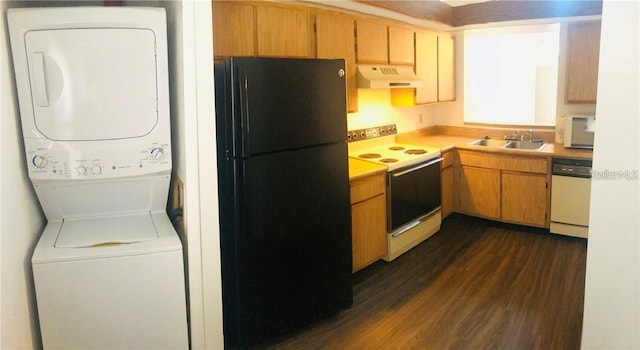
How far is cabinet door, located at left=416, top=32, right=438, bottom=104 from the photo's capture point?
13.9ft

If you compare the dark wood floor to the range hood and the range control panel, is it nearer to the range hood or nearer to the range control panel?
the range control panel

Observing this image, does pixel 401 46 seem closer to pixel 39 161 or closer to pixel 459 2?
pixel 459 2

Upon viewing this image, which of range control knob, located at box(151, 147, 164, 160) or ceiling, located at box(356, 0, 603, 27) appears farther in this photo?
ceiling, located at box(356, 0, 603, 27)

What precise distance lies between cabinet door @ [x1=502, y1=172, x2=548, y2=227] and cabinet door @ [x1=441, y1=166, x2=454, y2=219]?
20.2 inches

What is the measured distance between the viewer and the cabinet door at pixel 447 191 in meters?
4.39

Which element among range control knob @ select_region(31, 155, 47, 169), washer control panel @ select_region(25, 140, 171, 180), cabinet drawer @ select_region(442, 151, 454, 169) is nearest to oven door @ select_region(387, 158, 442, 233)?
cabinet drawer @ select_region(442, 151, 454, 169)

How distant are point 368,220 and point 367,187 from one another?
0.26 m

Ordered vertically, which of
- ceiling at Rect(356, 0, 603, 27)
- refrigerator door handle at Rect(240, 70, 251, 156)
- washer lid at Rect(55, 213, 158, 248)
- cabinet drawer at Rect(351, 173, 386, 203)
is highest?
ceiling at Rect(356, 0, 603, 27)

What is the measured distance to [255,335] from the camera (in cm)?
240

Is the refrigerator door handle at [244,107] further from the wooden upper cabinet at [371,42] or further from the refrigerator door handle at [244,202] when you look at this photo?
the wooden upper cabinet at [371,42]

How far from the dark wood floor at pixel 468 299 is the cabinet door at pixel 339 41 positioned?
1.40m

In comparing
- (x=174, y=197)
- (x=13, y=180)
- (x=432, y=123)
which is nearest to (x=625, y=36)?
(x=174, y=197)

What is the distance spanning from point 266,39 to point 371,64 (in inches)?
45.6

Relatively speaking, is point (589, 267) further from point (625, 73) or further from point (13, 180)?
point (13, 180)
